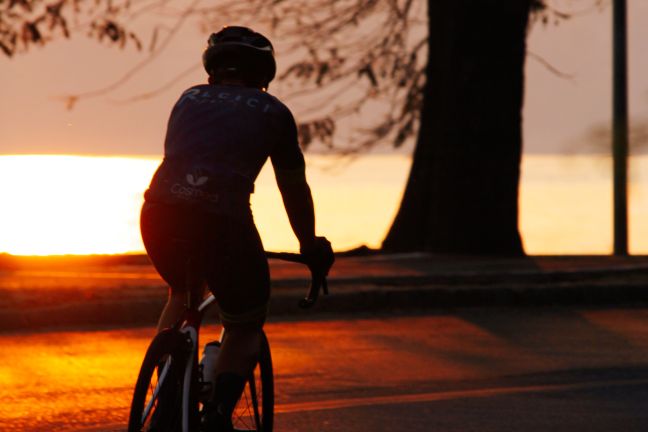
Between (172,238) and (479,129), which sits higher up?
(479,129)

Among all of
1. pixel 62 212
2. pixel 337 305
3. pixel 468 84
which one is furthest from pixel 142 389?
pixel 62 212

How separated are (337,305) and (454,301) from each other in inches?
39.8

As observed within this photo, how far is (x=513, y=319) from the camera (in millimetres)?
12641

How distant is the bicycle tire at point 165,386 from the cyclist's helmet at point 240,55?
0.95m

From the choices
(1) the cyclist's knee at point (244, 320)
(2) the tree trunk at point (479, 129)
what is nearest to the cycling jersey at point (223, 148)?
(1) the cyclist's knee at point (244, 320)

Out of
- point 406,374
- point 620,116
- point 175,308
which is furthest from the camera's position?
point 620,116

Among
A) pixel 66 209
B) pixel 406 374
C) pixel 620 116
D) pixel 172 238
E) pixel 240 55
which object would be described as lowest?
pixel 406 374

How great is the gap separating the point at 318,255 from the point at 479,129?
11.5 m

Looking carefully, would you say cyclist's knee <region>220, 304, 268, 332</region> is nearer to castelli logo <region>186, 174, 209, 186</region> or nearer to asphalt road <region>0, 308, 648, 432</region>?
castelli logo <region>186, 174, 209, 186</region>

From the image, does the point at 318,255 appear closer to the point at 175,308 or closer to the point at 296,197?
the point at 296,197

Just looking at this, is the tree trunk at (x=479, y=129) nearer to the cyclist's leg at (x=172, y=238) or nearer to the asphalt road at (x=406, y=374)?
the asphalt road at (x=406, y=374)

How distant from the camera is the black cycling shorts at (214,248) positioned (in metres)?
6.04

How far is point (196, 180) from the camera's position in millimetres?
6043

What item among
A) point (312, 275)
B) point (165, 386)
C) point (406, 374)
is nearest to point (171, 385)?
point (165, 386)
